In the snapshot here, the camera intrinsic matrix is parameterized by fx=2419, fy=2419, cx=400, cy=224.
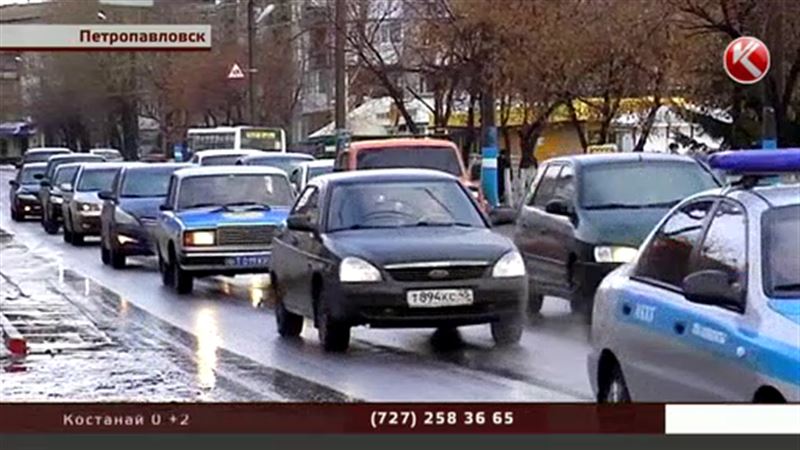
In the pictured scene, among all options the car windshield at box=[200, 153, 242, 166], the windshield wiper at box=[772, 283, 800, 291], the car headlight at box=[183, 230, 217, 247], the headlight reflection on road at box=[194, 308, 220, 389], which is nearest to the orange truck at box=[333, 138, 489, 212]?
the car windshield at box=[200, 153, 242, 166]

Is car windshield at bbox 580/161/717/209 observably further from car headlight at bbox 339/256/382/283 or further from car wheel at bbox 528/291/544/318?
car headlight at bbox 339/256/382/283

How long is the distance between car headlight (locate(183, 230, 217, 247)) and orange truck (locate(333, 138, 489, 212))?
2.57 feet

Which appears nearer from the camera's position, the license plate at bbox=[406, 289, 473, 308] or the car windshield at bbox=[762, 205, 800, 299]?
the car windshield at bbox=[762, 205, 800, 299]

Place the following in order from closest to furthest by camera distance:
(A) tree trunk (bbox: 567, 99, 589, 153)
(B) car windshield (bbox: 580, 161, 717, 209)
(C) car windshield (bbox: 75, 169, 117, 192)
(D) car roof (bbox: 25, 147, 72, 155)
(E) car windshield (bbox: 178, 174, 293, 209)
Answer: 1. (B) car windshield (bbox: 580, 161, 717, 209)
2. (A) tree trunk (bbox: 567, 99, 589, 153)
3. (D) car roof (bbox: 25, 147, 72, 155)
4. (C) car windshield (bbox: 75, 169, 117, 192)
5. (E) car windshield (bbox: 178, 174, 293, 209)

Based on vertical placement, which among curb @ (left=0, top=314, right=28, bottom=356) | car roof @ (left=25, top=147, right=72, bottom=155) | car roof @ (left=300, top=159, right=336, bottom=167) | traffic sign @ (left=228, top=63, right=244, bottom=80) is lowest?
curb @ (left=0, top=314, right=28, bottom=356)

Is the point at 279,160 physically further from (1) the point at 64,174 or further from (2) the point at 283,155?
(1) the point at 64,174

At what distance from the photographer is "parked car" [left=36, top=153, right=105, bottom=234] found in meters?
6.60

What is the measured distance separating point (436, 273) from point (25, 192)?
4.05ft

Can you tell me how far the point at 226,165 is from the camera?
688 centimetres

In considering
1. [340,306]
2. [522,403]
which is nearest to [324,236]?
[340,306]

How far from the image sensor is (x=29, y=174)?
675cm

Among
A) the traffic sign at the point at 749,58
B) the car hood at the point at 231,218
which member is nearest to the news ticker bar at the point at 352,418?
the traffic sign at the point at 749,58

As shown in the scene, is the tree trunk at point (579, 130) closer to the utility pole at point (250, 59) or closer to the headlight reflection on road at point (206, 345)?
the utility pole at point (250, 59)

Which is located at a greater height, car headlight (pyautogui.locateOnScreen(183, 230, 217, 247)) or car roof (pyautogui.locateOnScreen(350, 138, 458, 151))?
car roof (pyautogui.locateOnScreen(350, 138, 458, 151))
